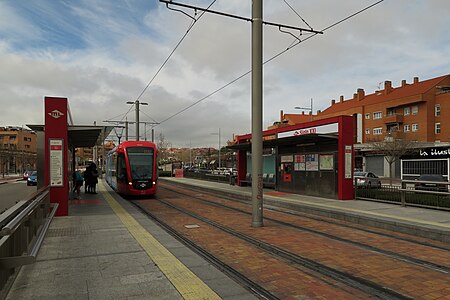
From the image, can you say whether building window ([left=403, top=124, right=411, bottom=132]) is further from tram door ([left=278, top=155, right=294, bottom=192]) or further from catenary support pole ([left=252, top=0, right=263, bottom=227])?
catenary support pole ([left=252, top=0, right=263, bottom=227])

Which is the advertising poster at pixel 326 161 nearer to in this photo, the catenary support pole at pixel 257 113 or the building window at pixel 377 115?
the catenary support pole at pixel 257 113

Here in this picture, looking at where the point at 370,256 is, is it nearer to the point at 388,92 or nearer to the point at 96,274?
the point at 96,274

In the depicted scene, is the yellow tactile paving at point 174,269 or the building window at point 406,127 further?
the building window at point 406,127

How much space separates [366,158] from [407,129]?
36.1 feet

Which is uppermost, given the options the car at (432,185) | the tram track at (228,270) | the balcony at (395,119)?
the balcony at (395,119)

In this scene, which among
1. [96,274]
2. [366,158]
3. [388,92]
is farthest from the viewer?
[388,92]

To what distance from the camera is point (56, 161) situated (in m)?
11.9

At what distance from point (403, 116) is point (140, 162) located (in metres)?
53.5

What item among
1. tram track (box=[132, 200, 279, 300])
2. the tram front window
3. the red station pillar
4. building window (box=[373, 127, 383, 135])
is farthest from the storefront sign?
the red station pillar

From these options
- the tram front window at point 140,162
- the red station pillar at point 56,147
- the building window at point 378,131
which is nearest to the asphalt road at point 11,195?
the red station pillar at point 56,147

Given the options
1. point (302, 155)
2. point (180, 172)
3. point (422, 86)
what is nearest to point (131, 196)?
point (302, 155)

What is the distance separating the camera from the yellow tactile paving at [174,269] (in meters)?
4.92

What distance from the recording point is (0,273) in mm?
4312

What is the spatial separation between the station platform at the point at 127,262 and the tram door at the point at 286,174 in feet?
25.7
